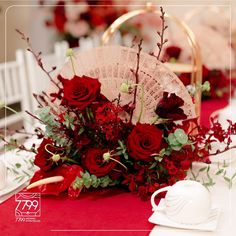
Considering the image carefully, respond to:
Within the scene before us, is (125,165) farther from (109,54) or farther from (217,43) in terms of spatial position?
(217,43)

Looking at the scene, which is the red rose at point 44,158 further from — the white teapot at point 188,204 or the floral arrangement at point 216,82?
the floral arrangement at point 216,82

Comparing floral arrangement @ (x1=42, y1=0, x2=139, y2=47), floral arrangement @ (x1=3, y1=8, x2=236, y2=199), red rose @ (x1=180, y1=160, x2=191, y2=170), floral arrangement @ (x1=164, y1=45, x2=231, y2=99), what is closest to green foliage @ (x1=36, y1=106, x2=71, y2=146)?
floral arrangement @ (x1=3, y1=8, x2=236, y2=199)

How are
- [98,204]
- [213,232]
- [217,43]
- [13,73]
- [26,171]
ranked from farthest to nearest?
[217,43]
[13,73]
[26,171]
[98,204]
[213,232]

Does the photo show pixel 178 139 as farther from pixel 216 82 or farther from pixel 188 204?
pixel 216 82

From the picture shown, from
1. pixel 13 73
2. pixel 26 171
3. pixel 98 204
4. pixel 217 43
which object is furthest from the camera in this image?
pixel 217 43

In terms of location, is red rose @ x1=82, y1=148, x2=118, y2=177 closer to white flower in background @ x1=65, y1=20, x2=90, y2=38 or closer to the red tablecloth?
the red tablecloth

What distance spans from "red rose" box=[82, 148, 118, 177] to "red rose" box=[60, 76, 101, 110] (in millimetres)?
91

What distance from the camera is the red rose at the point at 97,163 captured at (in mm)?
794

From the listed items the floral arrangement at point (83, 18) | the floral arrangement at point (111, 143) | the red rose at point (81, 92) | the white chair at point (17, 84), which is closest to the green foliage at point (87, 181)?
the floral arrangement at point (111, 143)

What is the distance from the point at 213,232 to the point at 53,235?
26 centimetres

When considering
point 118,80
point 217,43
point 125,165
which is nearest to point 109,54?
point 118,80

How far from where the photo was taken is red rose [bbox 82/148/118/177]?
79cm

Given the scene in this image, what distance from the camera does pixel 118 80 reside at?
0.87 meters

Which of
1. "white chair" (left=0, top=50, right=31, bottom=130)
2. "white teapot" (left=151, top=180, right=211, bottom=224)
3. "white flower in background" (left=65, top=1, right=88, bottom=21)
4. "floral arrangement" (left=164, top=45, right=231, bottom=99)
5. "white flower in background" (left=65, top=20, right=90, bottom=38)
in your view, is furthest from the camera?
"white flower in background" (left=65, top=20, right=90, bottom=38)
